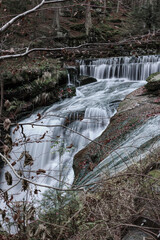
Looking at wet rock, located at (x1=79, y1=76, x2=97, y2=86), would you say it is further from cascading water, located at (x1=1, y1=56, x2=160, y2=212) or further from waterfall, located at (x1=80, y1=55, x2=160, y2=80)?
waterfall, located at (x1=80, y1=55, x2=160, y2=80)

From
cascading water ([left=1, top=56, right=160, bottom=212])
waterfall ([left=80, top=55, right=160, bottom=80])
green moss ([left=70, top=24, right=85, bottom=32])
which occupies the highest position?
green moss ([left=70, top=24, right=85, bottom=32])

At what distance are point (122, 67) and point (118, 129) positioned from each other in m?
8.79

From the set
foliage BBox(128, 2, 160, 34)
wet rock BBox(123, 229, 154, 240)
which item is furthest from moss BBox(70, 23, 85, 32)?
wet rock BBox(123, 229, 154, 240)

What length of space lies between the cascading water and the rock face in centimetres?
50

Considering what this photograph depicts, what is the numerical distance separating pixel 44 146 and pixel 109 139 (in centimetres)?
299

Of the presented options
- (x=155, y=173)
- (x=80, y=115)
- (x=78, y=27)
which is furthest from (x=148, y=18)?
(x=155, y=173)

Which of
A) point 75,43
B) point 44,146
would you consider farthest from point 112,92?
point 75,43

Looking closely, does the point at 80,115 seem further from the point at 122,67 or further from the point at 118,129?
the point at 122,67

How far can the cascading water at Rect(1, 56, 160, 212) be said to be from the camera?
7.40 meters

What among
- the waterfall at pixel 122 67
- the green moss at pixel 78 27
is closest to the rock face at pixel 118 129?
the waterfall at pixel 122 67

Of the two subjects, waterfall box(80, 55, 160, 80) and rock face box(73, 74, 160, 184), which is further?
waterfall box(80, 55, 160, 80)

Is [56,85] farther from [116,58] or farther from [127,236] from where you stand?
[127,236]

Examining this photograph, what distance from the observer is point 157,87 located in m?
9.44

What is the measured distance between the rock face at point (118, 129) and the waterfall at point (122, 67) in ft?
17.9
